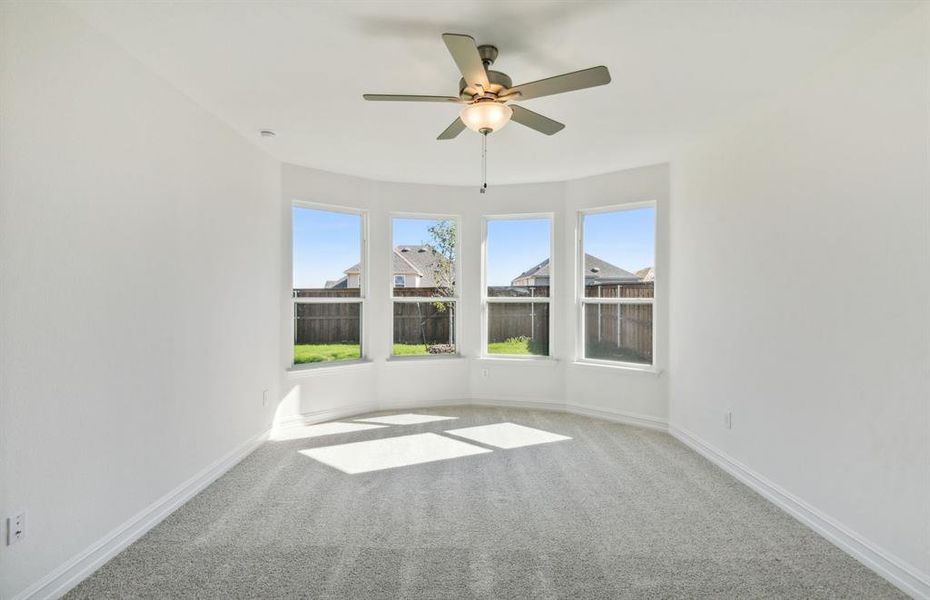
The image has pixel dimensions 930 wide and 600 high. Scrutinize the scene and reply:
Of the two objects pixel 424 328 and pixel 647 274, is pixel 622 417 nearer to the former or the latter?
pixel 647 274

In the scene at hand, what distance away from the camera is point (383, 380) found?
502 cm

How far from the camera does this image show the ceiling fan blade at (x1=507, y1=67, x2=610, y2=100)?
1.99 meters

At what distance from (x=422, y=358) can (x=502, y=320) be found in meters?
1.01

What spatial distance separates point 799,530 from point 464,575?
6.11ft

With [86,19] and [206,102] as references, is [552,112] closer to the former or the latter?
[206,102]

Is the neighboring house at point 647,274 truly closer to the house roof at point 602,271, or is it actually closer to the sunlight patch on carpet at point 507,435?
the house roof at point 602,271

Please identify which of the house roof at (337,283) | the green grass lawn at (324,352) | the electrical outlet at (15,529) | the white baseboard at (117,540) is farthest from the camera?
the house roof at (337,283)

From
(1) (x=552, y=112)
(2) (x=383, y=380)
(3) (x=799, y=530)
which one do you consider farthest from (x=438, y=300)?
(3) (x=799, y=530)

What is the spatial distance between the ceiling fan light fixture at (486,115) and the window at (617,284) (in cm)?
265

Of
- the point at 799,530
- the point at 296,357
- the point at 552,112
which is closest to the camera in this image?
the point at 799,530

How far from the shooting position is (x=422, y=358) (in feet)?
17.0

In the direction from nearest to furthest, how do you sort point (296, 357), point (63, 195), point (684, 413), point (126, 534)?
point (63, 195), point (126, 534), point (684, 413), point (296, 357)

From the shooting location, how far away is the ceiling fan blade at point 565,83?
1.99 metres

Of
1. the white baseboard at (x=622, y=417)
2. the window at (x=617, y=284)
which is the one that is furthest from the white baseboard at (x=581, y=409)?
the window at (x=617, y=284)
